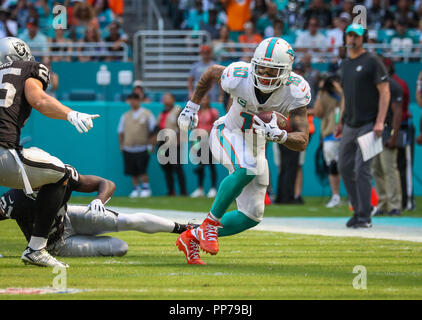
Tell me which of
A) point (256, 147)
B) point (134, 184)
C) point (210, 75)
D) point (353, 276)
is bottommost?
point (134, 184)

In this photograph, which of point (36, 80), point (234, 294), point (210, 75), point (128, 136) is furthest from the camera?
point (128, 136)

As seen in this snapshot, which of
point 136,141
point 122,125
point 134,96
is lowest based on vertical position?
point 136,141

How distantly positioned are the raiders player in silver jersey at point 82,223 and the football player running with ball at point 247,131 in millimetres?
349

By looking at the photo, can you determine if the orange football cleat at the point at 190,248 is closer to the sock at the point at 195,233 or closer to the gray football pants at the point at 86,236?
the sock at the point at 195,233

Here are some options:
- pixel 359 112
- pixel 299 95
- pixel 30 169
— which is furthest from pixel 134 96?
pixel 30 169

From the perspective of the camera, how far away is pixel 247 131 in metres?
5.97

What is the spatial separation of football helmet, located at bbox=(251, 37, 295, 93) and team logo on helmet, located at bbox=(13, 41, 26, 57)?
5.18 ft

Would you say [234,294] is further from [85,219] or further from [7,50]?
[7,50]

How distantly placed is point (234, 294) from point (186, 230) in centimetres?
149

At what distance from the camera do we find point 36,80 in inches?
207

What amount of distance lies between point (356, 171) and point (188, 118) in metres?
2.92

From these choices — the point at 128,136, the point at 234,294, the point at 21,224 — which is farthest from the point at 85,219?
the point at 128,136

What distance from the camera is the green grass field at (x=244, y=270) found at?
4586 mm

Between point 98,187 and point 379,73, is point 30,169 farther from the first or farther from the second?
point 379,73
